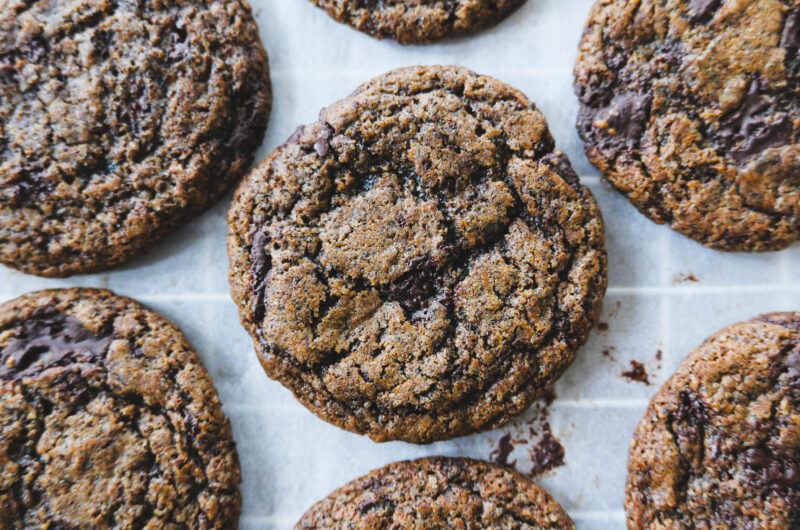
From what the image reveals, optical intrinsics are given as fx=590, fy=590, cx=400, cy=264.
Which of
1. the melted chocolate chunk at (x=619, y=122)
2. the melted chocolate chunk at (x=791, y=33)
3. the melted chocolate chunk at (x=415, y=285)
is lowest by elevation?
the melted chocolate chunk at (x=415, y=285)

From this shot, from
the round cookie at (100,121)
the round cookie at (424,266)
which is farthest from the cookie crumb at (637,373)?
the round cookie at (100,121)

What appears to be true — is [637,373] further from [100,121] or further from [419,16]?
[100,121]

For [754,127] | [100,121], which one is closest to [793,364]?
[754,127]

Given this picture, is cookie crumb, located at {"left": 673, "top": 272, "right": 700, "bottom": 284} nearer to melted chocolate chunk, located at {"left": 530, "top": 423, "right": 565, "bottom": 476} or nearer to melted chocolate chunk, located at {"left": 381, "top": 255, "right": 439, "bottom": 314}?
melted chocolate chunk, located at {"left": 530, "top": 423, "right": 565, "bottom": 476}

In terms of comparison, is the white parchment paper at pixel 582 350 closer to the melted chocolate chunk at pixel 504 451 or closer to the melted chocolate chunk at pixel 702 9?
the melted chocolate chunk at pixel 504 451

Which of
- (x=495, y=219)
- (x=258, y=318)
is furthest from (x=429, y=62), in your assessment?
(x=258, y=318)
